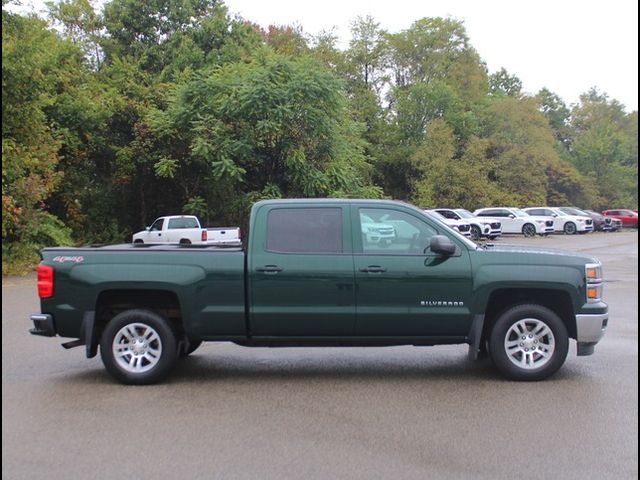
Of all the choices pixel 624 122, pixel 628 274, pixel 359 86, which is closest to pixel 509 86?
pixel 624 122

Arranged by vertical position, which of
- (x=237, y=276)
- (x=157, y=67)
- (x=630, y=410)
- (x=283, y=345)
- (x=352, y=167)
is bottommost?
(x=630, y=410)

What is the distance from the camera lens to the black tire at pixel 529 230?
3991 centimetres

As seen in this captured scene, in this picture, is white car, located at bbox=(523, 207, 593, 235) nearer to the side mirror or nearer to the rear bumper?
the side mirror

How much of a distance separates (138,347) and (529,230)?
118ft

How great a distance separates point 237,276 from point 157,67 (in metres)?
30.4

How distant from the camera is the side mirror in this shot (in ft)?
22.3

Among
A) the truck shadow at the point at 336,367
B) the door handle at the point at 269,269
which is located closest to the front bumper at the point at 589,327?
the truck shadow at the point at 336,367

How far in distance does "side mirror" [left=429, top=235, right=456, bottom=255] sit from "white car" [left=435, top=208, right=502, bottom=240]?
29.7m

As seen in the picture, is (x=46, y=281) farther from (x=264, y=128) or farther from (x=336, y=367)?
(x=264, y=128)

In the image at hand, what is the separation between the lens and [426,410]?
6031 millimetres

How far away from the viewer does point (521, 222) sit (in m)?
40.3

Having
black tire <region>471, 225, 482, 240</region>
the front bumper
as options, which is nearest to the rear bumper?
the front bumper

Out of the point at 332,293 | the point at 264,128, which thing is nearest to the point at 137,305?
the point at 332,293

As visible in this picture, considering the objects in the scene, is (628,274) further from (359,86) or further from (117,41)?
(359,86)
